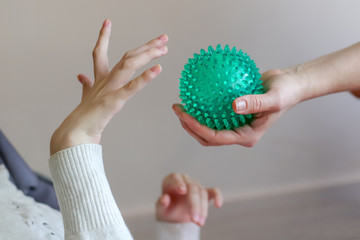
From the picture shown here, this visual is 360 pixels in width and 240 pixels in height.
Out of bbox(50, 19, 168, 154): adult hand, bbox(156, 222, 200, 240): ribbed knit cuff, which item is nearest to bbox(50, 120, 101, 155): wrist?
bbox(50, 19, 168, 154): adult hand

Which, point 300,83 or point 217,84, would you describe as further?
point 300,83

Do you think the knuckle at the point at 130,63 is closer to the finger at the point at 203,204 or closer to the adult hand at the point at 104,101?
the adult hand at the point at 104,101

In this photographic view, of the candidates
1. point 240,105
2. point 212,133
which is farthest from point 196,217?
point 240,105

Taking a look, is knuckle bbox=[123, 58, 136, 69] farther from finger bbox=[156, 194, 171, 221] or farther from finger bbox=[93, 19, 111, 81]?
finger bbox=[156, 194, 171, 221]

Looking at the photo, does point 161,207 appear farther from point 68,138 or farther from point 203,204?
point 68,138

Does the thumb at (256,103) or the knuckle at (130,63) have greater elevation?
the knuckle at (130,63)

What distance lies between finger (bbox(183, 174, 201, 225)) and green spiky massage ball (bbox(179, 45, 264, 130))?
316 mm

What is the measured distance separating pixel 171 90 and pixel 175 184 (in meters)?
0.94

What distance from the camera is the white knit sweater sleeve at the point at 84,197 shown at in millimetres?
847

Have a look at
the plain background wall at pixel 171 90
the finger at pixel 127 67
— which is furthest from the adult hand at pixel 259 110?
the plain background wall at pixel 171 90

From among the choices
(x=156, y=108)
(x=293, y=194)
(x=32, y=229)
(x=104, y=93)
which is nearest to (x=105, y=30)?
(x=104, y=93)

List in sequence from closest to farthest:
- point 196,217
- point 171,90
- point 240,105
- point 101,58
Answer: point 240,105
point 101,58
point 196,217
point 171,90

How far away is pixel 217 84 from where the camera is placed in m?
0.86

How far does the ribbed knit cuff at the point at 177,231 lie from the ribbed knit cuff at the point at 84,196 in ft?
1.18
